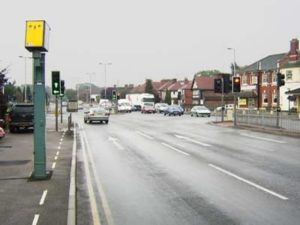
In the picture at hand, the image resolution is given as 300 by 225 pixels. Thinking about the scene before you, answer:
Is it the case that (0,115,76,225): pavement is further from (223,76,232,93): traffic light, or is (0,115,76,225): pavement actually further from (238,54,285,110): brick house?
(238,54,285,110): brick house

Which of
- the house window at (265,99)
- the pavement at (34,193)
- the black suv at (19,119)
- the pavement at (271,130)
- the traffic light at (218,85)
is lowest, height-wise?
the pavement at (34,193)

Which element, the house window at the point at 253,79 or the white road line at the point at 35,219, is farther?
the house window at the point at 253,79

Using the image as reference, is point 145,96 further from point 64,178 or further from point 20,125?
point 64,178

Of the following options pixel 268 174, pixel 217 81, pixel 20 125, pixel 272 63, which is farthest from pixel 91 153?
pixel 272 63

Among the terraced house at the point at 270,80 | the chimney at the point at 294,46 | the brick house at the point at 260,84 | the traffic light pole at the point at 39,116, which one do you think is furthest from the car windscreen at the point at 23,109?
the chimney at the point at 294,46

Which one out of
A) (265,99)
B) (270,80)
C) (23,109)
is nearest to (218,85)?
(23,109)

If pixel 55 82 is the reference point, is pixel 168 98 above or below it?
below

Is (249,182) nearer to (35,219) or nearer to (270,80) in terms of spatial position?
(35,219)

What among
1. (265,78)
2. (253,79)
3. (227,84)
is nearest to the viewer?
(227,84)

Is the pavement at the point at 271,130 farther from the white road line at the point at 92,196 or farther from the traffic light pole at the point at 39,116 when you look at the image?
the traffic light pole at the point at 39,116

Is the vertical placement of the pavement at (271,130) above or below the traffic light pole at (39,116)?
below

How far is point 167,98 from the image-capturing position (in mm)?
135500

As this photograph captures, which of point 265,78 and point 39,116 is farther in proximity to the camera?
point 265,78

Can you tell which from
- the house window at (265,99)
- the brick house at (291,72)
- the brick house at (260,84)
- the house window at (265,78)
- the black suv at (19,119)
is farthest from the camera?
the house window at (265,78)
